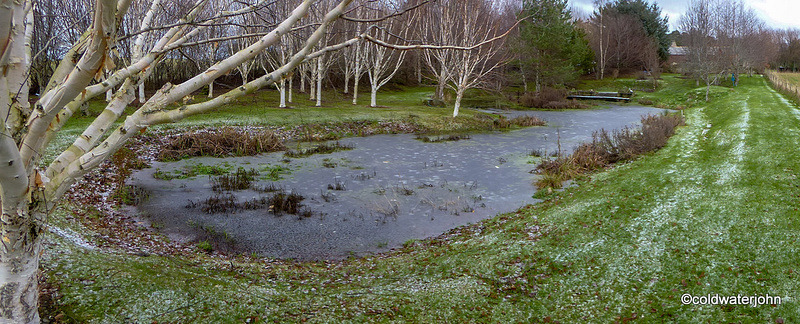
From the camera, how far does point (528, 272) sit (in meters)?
→ 7.83

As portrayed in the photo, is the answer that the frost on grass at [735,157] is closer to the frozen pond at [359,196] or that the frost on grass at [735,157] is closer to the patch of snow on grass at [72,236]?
the frozen pond at [359,196]

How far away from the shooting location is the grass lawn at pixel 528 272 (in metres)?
6.05

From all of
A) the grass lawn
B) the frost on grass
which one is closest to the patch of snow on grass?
the grass lawn

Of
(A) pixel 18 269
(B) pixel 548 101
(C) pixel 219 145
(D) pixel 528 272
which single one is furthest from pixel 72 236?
(B) pixel 548 101

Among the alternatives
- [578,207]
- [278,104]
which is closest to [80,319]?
[578,207]

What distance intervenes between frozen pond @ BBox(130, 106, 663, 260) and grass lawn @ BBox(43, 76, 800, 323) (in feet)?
3.13

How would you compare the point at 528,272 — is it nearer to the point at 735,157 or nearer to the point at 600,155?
the point at 735,157

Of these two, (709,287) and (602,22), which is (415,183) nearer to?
(709,287)

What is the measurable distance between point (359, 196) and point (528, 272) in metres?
6.45

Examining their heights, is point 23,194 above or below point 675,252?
above

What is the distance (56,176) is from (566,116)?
3412cm

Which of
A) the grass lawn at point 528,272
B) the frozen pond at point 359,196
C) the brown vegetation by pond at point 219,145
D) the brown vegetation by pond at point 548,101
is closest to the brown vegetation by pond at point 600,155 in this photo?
the frozen pond at point 359,196

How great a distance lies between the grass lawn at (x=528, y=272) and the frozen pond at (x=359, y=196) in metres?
0.95

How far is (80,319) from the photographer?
17.3 ft
